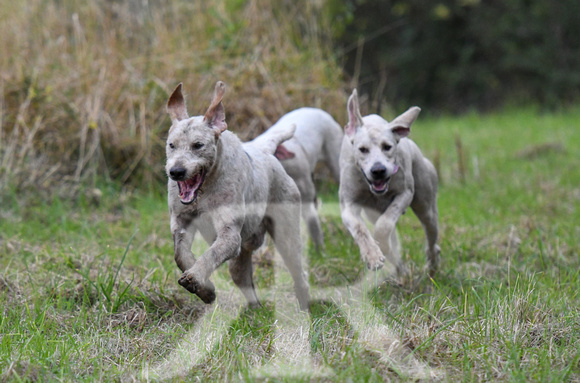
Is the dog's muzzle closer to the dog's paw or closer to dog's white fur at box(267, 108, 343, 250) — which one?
the dog's paw

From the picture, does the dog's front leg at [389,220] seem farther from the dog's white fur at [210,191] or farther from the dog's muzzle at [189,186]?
the dog's muzzle at [189,186]

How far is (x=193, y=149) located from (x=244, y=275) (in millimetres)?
1200

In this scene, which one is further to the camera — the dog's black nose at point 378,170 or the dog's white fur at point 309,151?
the dog's white fur at point 309,151

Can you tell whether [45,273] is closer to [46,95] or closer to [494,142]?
[46,95]

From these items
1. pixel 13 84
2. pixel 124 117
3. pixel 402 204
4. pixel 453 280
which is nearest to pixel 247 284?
pixel 402 204

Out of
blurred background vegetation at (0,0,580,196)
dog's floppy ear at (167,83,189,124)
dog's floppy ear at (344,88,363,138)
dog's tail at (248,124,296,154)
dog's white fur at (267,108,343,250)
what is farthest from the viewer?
blurred background vegetation at (0,0,580,196)

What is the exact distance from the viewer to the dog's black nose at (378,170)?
4.72 m

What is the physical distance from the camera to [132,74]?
26.5 ft

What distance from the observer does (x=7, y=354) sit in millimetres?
3611

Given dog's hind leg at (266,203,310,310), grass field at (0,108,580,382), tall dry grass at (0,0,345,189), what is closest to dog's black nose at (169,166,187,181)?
grass field at (0,108,580,382)

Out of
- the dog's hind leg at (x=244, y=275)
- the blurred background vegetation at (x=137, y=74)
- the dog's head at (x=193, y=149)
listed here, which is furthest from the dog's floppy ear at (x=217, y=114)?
the blurred background vegetation at (x=137, y=74)

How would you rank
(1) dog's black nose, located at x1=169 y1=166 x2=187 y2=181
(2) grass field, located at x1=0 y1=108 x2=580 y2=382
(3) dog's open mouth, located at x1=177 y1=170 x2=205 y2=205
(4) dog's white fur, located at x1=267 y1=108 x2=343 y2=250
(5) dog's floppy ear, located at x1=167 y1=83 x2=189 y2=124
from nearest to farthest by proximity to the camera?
(2) grass field, located at x1=0 y1=108 x2=580 y2=382, (1) dog's black nose, located at x1=169 y1=166 x2=187 y2=181, (3) dog's open mouth, located at x1=177 y1=170 x2=205 y2=205, (5) dog's floppy ear, located at x1=167 y1=83 x2=189 y2=124, (4) dog's white fur, located at x1=267 y1=108 x2=343 y2=250

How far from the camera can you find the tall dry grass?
745 centimetres

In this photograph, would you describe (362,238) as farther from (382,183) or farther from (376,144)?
(376,144)
